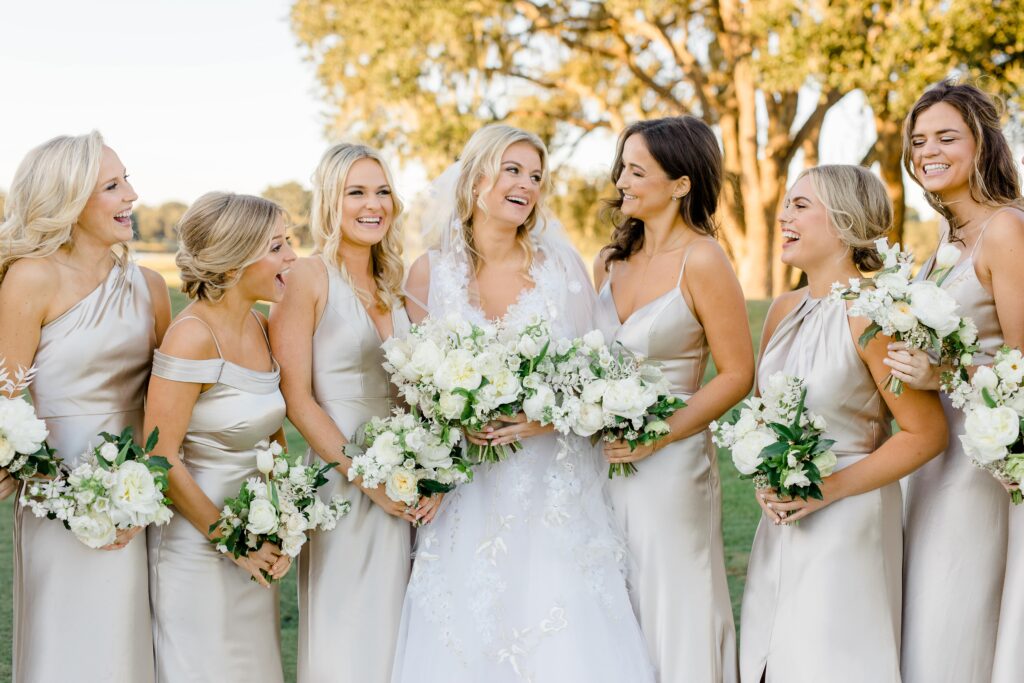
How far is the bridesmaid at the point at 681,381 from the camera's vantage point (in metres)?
4.62

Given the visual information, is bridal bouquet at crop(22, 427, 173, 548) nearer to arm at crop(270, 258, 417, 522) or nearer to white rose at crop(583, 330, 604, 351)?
arm at crop(270, 258, 417, 522)

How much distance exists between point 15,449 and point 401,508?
1.61 meters

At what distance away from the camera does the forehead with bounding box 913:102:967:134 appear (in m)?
4.45

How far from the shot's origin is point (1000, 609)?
13.6ft

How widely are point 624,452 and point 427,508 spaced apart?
94 centimetres

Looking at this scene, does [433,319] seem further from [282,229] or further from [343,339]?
[282,229]

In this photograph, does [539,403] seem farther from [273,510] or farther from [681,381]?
[273,510]

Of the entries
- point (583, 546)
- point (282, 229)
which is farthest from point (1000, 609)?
point (282, 229)

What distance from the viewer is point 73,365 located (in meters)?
4.30

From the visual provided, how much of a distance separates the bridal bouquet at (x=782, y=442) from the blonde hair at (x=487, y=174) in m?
1.50

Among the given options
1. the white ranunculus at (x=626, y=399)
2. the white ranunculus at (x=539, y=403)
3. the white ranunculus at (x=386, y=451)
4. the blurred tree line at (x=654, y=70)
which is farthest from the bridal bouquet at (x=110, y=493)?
the blurred tree line at (x=654, y=70)

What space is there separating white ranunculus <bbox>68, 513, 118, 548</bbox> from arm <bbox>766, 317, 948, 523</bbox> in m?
2.72

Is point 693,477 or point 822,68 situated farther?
point 822,68

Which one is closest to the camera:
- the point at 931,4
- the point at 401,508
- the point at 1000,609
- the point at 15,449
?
the point at 15,449
